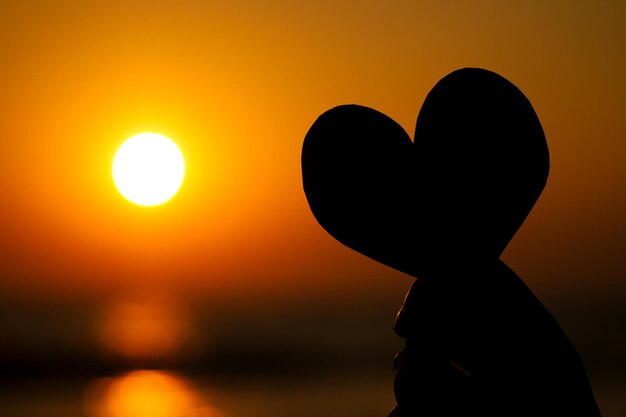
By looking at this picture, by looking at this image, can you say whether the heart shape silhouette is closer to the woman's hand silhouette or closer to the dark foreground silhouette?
the dark foreground silhouette

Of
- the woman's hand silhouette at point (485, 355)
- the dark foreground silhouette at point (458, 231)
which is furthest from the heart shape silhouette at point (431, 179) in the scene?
the woman's hand silhouette at point (485, 355)

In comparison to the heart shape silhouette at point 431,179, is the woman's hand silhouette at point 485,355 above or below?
below

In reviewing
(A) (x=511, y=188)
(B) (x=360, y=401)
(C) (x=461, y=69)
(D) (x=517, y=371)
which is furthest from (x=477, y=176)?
(B) (x=360, y=401)

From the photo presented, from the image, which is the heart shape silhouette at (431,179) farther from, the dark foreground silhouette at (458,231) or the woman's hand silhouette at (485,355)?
the woman's hand silhouette at (485,355)

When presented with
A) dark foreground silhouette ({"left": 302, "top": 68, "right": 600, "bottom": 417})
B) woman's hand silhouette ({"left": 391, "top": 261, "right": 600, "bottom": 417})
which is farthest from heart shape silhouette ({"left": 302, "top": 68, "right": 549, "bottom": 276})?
woman's hand silhouette ({"left": 391, "top": 261, "right": 600, "bottom": 417})

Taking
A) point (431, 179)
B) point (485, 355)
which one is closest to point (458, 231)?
point (431, 179)

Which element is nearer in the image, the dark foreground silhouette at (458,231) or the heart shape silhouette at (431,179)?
the dark foreground silhouette at (458,231)

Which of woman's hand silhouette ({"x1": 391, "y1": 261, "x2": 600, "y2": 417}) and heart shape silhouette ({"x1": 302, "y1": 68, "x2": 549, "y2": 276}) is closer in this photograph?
woman's hand silhouette ({"x1": 391, "y1": 261, "x2": 600, "y2": 417})
